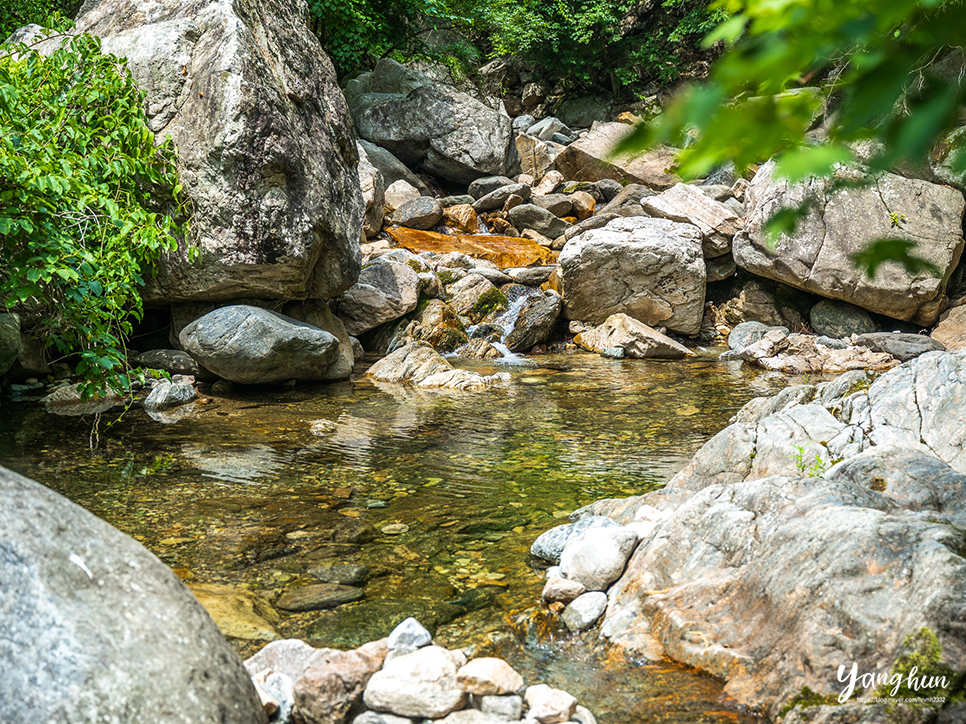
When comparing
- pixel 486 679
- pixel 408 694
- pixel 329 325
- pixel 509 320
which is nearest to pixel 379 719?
pixel 408 694

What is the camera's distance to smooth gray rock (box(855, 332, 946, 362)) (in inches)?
466

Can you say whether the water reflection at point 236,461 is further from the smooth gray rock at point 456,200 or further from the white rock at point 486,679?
the smooth gray rock at point 456,200

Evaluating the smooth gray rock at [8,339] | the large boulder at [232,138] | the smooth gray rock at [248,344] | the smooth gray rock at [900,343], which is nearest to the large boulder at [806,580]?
the smooth gray rock at [248,344]

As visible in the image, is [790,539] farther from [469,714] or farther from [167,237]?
[167,237]

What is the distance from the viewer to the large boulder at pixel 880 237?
42.6ft

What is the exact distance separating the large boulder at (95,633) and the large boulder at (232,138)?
247 inches

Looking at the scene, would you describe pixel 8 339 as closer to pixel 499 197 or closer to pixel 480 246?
pixel 480 246

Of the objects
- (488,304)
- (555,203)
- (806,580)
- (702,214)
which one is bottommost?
(488,304)

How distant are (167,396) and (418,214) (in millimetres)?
10606

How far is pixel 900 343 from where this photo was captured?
12.0 m

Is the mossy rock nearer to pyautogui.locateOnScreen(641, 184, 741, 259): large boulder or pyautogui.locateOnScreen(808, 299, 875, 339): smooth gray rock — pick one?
pyautogui.locateOnScreen(641, 184, 741, 259): large boulder

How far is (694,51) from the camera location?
27.9 metres

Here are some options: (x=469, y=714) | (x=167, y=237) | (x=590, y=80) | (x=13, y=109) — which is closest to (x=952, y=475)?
(x=469, y=714)

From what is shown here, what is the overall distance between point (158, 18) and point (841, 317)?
41.2ft
